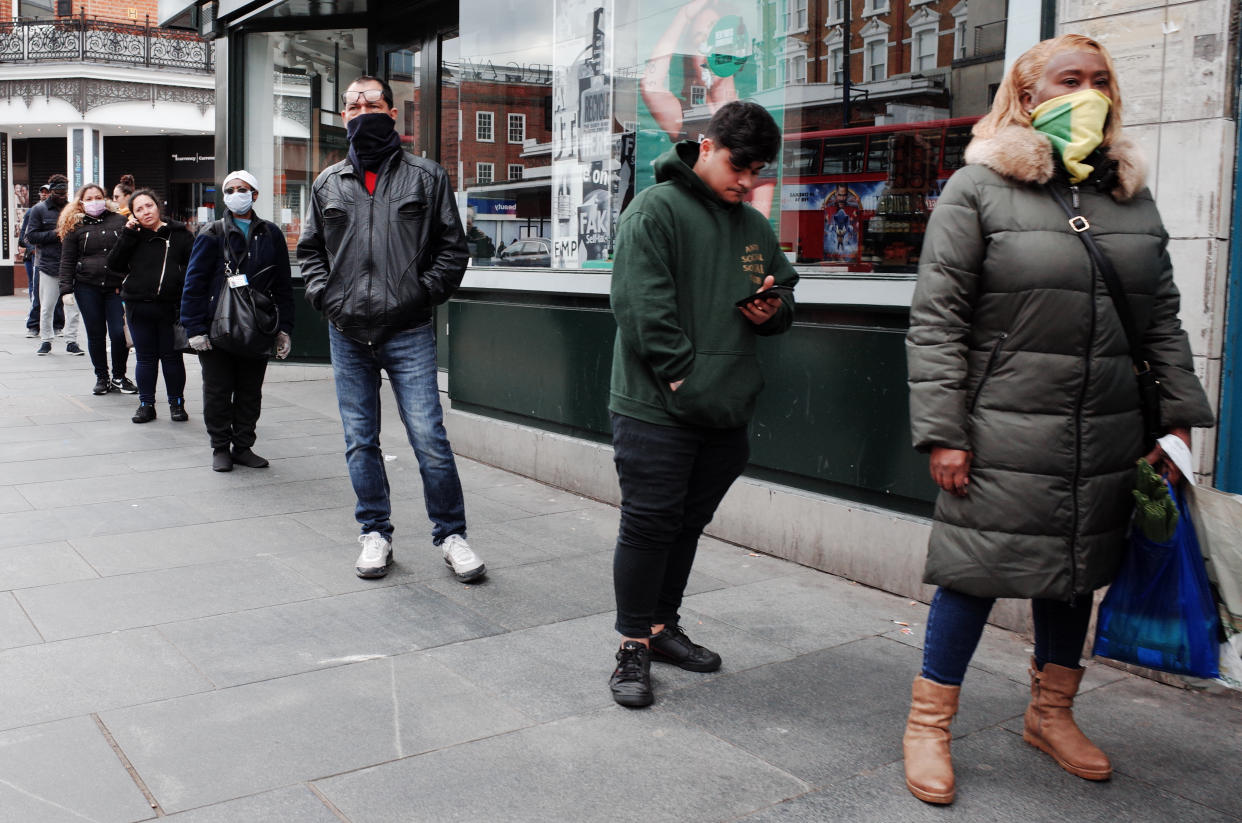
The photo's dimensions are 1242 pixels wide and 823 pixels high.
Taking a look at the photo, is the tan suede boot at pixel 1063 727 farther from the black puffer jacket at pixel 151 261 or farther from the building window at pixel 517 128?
the black puffer jacket at pixel 151 261

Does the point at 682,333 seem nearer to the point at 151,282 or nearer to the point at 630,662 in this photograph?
the point at 630,662

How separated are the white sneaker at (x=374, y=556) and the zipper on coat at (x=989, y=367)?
2826mm

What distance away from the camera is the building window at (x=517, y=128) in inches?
300

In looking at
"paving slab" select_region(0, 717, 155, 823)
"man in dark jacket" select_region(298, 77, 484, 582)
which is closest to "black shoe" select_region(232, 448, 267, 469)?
"man in dark jacket" select_region(298, 77, 484, 582)

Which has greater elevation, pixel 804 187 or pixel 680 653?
pixel 804 187

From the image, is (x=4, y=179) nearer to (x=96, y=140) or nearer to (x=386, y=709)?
(x=96, y=140)

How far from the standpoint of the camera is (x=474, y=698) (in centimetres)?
360

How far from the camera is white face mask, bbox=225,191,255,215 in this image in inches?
271

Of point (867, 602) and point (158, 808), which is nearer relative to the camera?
point (158, 808)

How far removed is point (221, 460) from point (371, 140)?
3195 millimetres

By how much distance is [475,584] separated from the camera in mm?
4840

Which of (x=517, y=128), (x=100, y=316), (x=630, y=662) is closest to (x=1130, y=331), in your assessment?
(x=630, y=662)

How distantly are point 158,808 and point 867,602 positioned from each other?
284 centimetres

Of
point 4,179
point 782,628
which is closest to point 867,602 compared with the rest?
point 782,628
